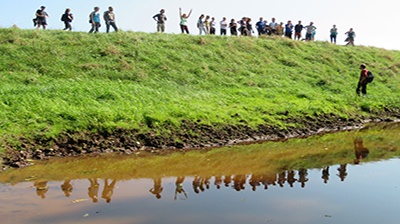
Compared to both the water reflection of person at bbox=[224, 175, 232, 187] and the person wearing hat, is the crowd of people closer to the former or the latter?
the person wearing hat

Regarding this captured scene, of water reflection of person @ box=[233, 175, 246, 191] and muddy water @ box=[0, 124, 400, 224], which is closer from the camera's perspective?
muddy water @ box=[0, 124, 400, 224]

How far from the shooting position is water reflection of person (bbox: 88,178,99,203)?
879 cm

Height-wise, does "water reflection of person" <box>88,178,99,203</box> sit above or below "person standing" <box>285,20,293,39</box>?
below

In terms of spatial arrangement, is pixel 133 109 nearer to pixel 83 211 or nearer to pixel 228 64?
pixel 83 211

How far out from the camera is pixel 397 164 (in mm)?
12172

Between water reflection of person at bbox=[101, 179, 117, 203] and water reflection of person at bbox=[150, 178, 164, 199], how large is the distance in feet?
2.88

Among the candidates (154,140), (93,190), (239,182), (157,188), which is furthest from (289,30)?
(93,190)

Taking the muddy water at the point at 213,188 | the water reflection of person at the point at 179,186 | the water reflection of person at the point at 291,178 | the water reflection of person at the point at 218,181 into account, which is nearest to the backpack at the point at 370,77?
the muddy water at the point at 213,188

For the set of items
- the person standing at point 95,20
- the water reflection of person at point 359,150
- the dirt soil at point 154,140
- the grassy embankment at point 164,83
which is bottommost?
the water reflection of person at point 359,150

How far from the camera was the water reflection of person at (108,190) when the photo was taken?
8.84m

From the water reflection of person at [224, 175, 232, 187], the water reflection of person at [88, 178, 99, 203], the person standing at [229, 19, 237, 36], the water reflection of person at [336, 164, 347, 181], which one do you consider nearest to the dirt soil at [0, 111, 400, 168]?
the water reflection of person at [88, 178, 99, 203]

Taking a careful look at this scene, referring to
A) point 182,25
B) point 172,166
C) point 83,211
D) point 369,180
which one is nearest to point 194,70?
point 182,25

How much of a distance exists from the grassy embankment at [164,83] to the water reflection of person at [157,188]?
431cm

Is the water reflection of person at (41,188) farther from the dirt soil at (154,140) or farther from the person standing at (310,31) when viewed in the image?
the person standing at (310,31)
